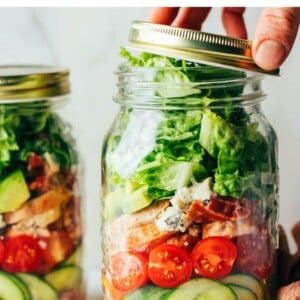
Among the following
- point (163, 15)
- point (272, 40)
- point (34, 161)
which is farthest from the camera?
point (163, 15)

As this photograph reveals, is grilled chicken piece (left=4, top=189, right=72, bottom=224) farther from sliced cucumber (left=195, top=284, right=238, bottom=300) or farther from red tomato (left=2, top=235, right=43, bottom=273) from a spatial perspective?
sliced cucumber (left=195, top=284, right=238, bottom=300)

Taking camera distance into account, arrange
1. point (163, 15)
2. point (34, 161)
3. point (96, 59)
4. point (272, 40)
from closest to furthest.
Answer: point (272, 40), point (34, 161), point (163, 15), point (96, 59)

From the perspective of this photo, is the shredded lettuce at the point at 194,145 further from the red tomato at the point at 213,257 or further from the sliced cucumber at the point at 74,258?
the sliced cucumber at the point at 74,258

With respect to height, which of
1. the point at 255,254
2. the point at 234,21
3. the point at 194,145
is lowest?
the point at 255,254

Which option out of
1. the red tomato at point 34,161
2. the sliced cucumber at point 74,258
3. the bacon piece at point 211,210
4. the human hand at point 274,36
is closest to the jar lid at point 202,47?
the human hand at point 274,36

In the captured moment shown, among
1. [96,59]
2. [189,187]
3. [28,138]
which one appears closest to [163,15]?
[96,59]

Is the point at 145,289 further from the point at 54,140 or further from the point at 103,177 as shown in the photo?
the point at 54,140

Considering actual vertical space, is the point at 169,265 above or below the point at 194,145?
below

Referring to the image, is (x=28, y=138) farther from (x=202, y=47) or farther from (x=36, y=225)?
(x=202, y=47)
